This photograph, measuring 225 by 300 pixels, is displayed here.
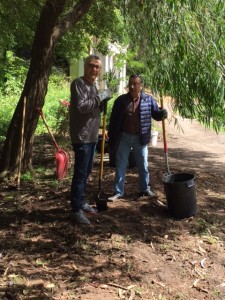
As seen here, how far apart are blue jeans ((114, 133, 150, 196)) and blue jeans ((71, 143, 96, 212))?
2.45 feet

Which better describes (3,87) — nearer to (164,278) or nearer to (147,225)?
(147,225)

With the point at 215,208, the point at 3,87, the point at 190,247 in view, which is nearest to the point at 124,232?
the point at 190,247

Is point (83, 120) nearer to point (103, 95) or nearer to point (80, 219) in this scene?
point (103, 95)

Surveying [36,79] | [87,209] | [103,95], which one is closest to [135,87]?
[103,95]

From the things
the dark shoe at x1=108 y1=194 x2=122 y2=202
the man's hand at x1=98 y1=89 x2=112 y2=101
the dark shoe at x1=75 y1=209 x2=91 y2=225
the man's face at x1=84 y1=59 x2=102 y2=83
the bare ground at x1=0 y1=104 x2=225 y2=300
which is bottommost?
the bare ground at x1=0 y1=104 x2=225 y2=300

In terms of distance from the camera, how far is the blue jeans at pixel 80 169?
4570 millimetres

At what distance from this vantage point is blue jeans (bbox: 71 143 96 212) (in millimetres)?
4570

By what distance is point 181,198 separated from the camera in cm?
503

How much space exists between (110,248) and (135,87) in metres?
2.01

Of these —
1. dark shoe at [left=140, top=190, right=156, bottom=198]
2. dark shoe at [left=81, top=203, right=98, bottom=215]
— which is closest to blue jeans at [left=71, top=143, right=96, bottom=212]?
dark shoe at [left=81, top=203, right=98, bottom=215]

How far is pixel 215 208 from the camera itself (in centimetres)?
567

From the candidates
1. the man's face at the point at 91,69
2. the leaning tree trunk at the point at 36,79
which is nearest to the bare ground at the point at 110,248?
the leaning tree trunk at the point at 36,79

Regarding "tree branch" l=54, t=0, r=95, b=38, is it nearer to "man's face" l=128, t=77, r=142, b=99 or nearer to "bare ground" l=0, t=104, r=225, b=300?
"man's face" l=128, t=77, r=142, b=99

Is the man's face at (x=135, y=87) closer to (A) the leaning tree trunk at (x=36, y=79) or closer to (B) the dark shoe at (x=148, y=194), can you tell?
(B) the dark shoe at (x=148, y=194)
